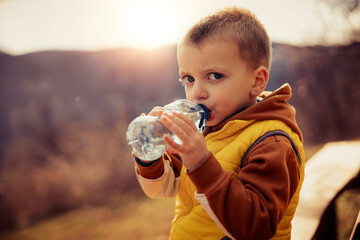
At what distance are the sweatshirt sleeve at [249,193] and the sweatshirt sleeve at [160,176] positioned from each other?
41cm

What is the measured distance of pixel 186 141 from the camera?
2.98 feet

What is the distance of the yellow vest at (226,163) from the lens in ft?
3.64

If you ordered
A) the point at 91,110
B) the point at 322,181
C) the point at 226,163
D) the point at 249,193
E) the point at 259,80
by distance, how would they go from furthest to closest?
the point at 91,110 < the point at 322,181 < the point at 259,80 < the point at 226,163 < the point at 249,193

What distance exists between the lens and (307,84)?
7777mm

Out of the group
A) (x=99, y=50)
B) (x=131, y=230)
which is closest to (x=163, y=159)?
(x=131, y=230)

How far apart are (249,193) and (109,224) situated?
3.88 m

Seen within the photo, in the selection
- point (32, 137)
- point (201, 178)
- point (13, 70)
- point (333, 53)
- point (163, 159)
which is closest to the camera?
point (201, 178)

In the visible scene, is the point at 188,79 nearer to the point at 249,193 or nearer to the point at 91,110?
the point at 249,193

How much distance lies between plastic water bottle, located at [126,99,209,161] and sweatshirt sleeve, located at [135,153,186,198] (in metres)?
0.08

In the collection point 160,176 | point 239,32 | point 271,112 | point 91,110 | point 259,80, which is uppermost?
point 239,32

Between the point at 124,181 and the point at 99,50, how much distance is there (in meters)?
4.00

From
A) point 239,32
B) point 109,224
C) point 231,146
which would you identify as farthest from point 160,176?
point 109,224

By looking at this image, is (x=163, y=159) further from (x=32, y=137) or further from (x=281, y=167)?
(x=32, y=137)

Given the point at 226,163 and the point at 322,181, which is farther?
the point at 322,181
